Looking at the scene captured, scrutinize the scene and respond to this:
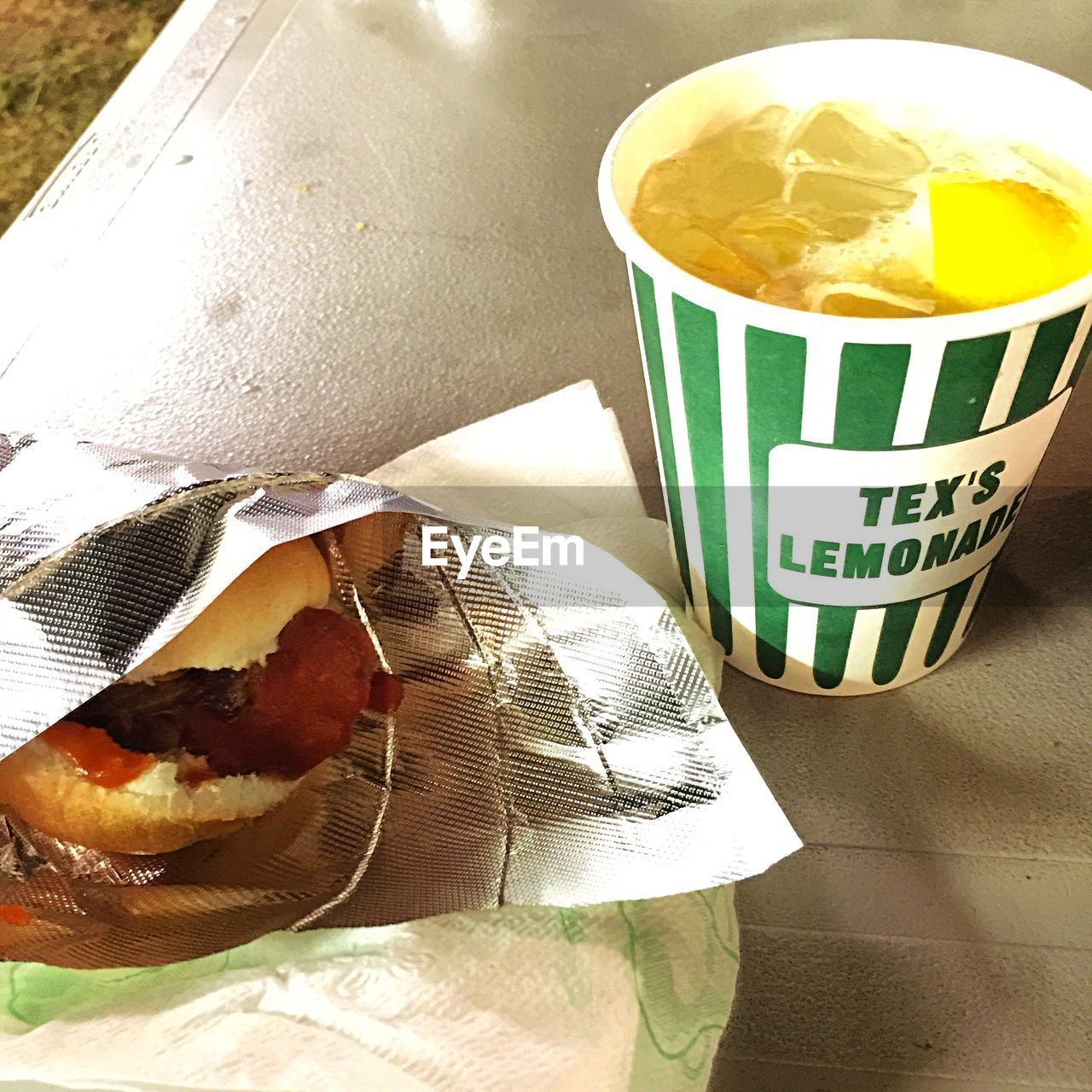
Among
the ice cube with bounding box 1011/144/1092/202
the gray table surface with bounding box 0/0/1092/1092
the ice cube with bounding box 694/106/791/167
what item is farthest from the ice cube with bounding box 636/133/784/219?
the gray table surface with bounding box 0/0/1092/1092

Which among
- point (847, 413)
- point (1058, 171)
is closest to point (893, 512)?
point (847, 413)

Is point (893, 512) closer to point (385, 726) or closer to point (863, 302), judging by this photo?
point (863, 302)

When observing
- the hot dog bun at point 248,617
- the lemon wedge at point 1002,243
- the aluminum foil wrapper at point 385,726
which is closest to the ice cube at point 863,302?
the lemon wedge at point 1002,243

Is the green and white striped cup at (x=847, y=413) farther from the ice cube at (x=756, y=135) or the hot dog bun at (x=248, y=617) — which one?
the hot dog bun at (x=248, y=617)

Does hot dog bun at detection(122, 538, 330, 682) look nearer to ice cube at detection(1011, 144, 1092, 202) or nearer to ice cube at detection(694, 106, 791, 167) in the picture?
ice cube at detection(694, 106, 791, 167)

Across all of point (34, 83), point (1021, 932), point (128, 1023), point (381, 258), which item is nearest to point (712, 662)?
point (1021, 932)

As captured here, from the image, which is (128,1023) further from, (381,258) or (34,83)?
(34,83)
